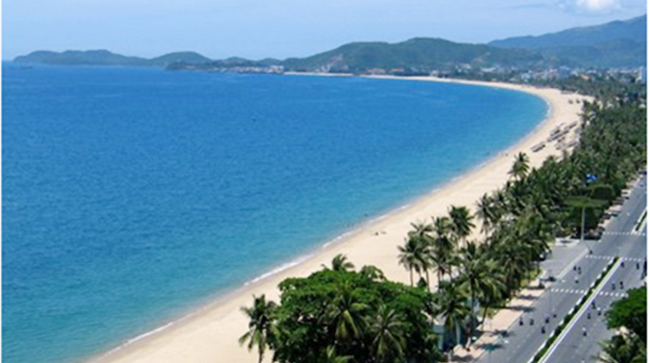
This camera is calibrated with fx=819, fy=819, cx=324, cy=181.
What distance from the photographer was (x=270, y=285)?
250 ft

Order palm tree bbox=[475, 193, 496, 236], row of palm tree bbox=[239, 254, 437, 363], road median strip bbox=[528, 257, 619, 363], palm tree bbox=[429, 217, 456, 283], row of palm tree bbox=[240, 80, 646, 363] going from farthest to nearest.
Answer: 1. palm tree bbox=[475, 193, 496, 236]
2. palm tree bbox=[429, 217, 456, 283]
3. road median strip bbox=[528, 257, 619, 363]
4. row of palm tree bbox=[240, 80, 646, 363]
5. row of palm tree bbox=[239, 254, 437, 363]

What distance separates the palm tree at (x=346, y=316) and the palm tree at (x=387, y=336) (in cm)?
78

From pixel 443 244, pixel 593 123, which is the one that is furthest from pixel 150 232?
pixel 593 123

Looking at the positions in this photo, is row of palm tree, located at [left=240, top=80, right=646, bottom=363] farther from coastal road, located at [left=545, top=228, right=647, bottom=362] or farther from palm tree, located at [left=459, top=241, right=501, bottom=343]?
coastal road, located at [left=545, top=228, right=647, bottom=362]

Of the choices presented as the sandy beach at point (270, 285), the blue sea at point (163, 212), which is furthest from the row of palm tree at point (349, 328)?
the blue sea at point (163, 212)

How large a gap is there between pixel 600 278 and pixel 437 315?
2654 centimetres

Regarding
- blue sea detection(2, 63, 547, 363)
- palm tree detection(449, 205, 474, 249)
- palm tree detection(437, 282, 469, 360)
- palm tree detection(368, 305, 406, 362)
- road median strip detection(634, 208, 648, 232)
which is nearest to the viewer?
palm tree detection(368, 305, 406, 362)

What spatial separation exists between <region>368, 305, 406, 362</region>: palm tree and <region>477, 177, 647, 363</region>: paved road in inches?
462

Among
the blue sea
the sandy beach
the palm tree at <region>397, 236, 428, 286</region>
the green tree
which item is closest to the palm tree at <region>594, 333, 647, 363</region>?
the green tree

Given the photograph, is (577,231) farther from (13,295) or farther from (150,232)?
(13,295)

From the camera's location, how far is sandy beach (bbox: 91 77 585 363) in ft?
195

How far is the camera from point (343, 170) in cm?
14325

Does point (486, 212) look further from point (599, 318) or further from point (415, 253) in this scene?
point (415, 253)

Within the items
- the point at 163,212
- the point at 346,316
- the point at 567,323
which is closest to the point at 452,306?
the point at 346,316
